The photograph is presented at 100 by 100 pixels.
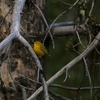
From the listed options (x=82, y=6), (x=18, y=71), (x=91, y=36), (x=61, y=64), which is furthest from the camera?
(x=61, y=64)

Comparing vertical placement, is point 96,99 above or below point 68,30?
below

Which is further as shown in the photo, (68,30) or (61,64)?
(61,64)

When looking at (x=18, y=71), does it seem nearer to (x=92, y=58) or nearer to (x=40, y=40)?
(x=40, y=40)

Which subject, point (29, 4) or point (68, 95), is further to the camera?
point (68, 95)

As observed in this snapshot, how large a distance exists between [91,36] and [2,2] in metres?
0.83

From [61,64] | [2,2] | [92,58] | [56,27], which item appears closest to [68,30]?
[56,27]

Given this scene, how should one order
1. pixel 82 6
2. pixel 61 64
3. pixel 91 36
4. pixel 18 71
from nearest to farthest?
pixel 82 6, pixel 91 36, pixel 18 71, pixel 61 64

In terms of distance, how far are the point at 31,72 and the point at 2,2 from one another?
2.13 feet

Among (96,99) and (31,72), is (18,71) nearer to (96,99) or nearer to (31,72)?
(31,72)

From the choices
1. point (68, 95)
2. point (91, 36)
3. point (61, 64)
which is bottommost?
point (68, 95)

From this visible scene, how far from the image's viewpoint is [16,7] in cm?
352

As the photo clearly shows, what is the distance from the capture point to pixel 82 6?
346cm

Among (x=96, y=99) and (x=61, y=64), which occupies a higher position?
(x=96, y=99)

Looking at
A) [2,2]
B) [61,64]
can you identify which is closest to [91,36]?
[2,2]
